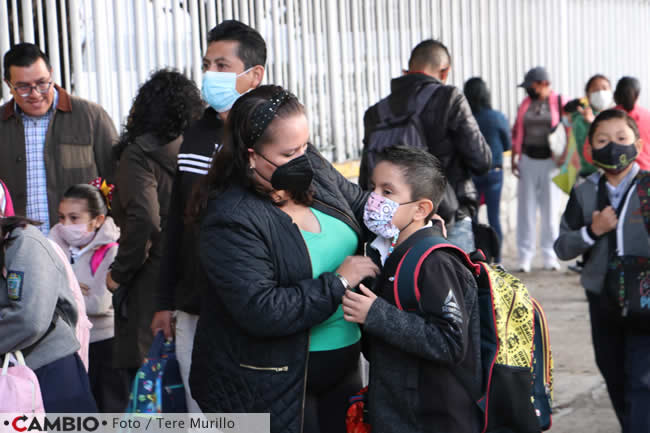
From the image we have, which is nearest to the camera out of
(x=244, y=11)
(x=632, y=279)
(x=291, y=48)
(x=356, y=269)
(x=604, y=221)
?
(x=356, y=269)

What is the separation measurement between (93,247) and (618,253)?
262cm

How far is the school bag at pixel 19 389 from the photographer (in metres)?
2.97

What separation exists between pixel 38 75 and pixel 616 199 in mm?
3110

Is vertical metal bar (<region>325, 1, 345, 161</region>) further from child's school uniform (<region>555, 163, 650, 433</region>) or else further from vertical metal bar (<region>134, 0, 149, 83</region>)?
child's school uniform (<region>555, 163, 650, 433</region>)

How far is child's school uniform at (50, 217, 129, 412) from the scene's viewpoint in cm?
459

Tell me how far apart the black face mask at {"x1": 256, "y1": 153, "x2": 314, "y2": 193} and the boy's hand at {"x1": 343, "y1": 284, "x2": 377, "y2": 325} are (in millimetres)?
365

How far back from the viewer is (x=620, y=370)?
13.6 feet

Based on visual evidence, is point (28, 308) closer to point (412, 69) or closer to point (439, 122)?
point (439, 122)

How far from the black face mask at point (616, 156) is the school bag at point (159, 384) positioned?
6.98 ft

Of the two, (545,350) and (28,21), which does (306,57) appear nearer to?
(28,21)

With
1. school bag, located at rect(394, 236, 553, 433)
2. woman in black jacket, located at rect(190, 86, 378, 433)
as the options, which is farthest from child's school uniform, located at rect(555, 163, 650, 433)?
woman in black jacket, located at rect(190, 86, 378, 433)

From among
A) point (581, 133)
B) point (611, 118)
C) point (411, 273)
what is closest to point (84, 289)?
point (411, 273)

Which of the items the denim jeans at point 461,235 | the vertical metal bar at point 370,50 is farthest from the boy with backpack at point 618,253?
the vertical metal bar at point 370,50

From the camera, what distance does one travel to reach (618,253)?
12.9 ft
